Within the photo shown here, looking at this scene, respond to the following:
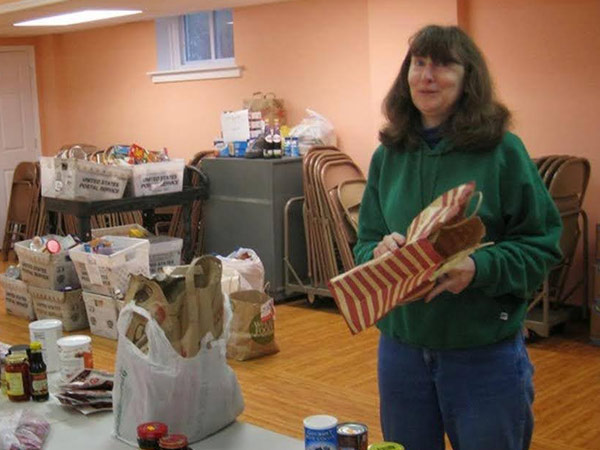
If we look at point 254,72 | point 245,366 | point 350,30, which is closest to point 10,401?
point 245,366

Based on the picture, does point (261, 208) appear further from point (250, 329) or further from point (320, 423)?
point (320, 423)

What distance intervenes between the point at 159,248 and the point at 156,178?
638mm

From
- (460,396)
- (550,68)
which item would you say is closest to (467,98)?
(460,396)

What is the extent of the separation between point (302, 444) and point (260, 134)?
4882 millimetres

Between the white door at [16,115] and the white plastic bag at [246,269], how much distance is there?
4.87 m

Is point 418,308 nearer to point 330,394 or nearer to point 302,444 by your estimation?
point 302,444

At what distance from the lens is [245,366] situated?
513 centimetres

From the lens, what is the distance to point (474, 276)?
2.00 meters

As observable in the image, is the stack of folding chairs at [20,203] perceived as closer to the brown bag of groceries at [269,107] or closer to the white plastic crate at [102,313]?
the brown bag of groceries at [269,107]

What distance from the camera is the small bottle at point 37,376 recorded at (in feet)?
8.77

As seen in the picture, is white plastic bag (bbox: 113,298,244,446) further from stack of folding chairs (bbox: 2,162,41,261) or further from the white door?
the white door

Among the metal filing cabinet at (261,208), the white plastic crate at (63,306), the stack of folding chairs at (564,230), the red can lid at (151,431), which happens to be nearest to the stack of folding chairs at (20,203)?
the metal filing cabinet at (261,208)

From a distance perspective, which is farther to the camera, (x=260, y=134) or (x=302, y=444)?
(x=260, y=134)

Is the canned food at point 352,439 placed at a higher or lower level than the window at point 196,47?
lower
